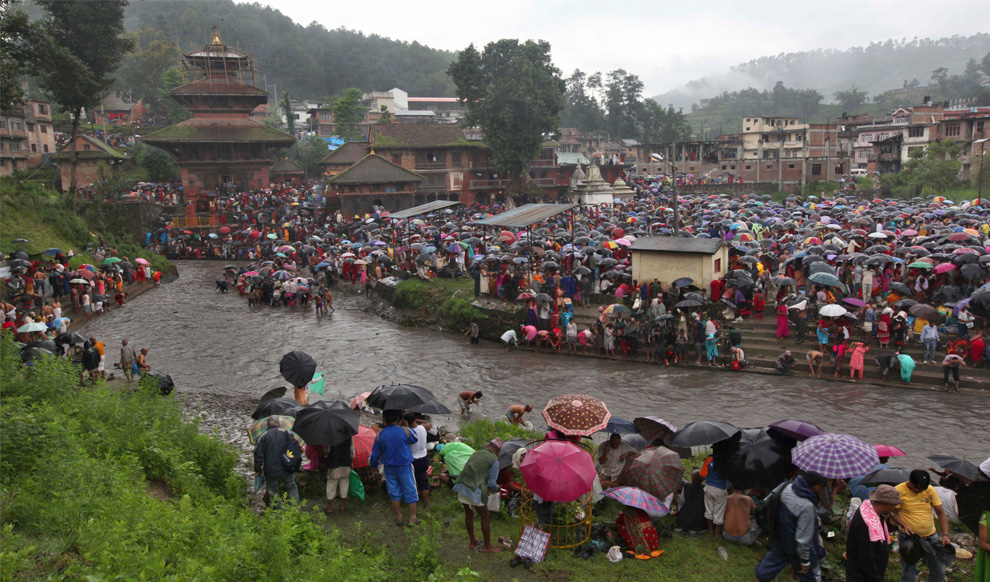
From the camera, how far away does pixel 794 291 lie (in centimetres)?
1891

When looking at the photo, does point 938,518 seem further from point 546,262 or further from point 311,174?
point 311,174

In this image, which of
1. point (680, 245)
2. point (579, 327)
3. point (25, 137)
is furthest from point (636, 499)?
point (25, 137)

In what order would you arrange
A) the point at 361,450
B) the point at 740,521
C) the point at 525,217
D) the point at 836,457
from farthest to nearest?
the point at 525,217 → the point at 361,450 → the point at 740,521 → the point at 836,457

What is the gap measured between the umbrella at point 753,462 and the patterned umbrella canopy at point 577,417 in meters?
1.30

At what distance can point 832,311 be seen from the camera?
15.8 metres

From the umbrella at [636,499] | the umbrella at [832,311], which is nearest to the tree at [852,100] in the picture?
the umbrella at [832,311]

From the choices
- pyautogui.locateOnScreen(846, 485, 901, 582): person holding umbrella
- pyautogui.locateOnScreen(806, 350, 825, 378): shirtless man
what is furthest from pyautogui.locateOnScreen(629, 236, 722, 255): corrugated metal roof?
pyautogui.locateOnScreen(846, 485, 901, 582): person holding umbrella

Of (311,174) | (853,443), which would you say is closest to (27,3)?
(311,174)

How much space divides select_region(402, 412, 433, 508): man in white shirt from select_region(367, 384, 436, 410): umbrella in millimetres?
574

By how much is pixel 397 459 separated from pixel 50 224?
26838 millimetres

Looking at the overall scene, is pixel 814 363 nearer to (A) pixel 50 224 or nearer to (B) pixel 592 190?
(B) pixel 592 190

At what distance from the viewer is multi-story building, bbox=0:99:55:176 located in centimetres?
4250

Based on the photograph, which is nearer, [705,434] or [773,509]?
[773,509]

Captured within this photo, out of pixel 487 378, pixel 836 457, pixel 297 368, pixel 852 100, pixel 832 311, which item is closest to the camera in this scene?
pixel 836 457
